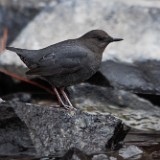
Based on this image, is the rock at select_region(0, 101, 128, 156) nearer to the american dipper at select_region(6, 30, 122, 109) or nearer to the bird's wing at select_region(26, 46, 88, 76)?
the american dipper at select_region(6, 30, 122, 109)

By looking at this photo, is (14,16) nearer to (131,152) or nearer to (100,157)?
(131,152)

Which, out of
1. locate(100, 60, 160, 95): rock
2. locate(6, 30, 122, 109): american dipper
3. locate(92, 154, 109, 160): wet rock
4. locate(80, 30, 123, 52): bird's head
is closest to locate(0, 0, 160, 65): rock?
locate(100, 60, 160, 95): rock

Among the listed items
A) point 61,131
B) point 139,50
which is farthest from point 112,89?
point 61,131

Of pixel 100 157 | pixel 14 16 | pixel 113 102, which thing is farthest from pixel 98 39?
pixel 14 16

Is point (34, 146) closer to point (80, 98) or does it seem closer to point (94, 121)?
point (94, 121)

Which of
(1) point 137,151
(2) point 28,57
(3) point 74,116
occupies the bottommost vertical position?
(1) point 137,151

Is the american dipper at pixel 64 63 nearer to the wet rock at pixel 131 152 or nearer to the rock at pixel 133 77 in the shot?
the wet rock at pixel 131 152

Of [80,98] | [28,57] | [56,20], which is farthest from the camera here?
[56,20]
